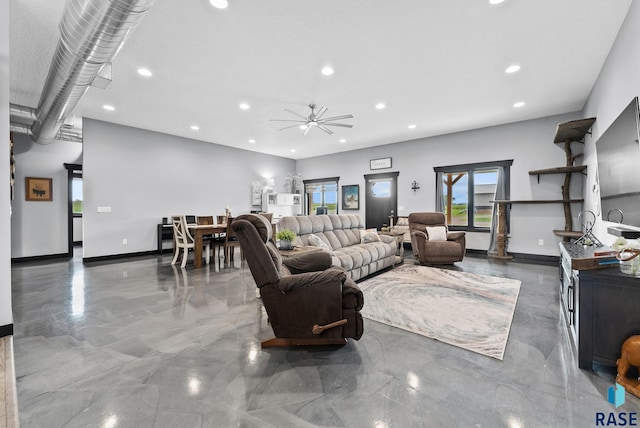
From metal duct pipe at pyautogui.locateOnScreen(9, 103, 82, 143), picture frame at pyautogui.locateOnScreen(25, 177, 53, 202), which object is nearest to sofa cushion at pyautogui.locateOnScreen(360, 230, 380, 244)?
metal duct pipe at pyautogui.locateOnScreen(9, 103, 82, 143)

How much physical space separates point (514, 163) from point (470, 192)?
3.57 feet

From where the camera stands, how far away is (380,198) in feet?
A: 27.3

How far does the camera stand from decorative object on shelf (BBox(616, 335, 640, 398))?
1.68 metres

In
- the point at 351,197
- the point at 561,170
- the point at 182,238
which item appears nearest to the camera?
the point at 561,170

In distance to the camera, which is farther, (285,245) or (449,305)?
(285,245)

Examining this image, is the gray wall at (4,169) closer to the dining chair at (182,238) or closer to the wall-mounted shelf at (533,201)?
the dining chair at (182,238)

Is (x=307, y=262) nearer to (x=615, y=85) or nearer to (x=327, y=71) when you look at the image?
(x=327, y=71)

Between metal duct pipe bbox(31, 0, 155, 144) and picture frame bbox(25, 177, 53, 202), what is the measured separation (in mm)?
3443

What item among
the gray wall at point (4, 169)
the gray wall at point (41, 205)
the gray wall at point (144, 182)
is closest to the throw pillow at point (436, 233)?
the gray wall at point (144, 182)

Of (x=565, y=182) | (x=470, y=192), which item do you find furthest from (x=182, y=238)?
(x=565, y=182)

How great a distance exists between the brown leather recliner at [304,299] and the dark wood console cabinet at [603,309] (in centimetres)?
156

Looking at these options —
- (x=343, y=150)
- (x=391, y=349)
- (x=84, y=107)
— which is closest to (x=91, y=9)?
(x=391, y=349)

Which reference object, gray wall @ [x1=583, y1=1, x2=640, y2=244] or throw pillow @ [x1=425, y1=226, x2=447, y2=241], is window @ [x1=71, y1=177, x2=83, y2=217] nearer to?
throw pillow @ [x1=425, y1=226, x2=447, y2=241]

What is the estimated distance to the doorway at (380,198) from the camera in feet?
26.4
